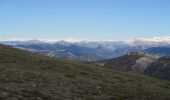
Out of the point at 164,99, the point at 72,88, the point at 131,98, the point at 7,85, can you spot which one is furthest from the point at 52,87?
the point at 164,99

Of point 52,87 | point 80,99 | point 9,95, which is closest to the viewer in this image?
point 9,95

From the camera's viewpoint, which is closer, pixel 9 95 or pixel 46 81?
pixel 9 95

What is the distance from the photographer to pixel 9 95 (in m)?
35.4

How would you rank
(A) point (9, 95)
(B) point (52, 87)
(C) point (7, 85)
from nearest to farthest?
(A) point (9, 95) < (C) point (7, 85) < (B) point (52, 87)

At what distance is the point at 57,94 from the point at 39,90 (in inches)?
80.6

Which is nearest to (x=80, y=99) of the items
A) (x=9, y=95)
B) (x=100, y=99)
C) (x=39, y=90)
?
(x=100, y=99)

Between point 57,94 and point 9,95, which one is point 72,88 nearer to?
point 57,94

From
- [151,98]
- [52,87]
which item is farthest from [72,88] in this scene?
[151,98]

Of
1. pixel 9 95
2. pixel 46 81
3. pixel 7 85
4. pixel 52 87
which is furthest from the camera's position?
pixel 46 81

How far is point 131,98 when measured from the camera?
42.7m

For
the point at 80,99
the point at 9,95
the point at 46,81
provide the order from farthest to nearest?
the point at 46,81, the point at 80,99, the point at 9,95

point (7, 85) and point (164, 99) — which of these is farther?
point (164, 99)

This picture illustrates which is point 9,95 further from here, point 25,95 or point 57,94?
point 57,94

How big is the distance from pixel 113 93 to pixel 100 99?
6.38m
